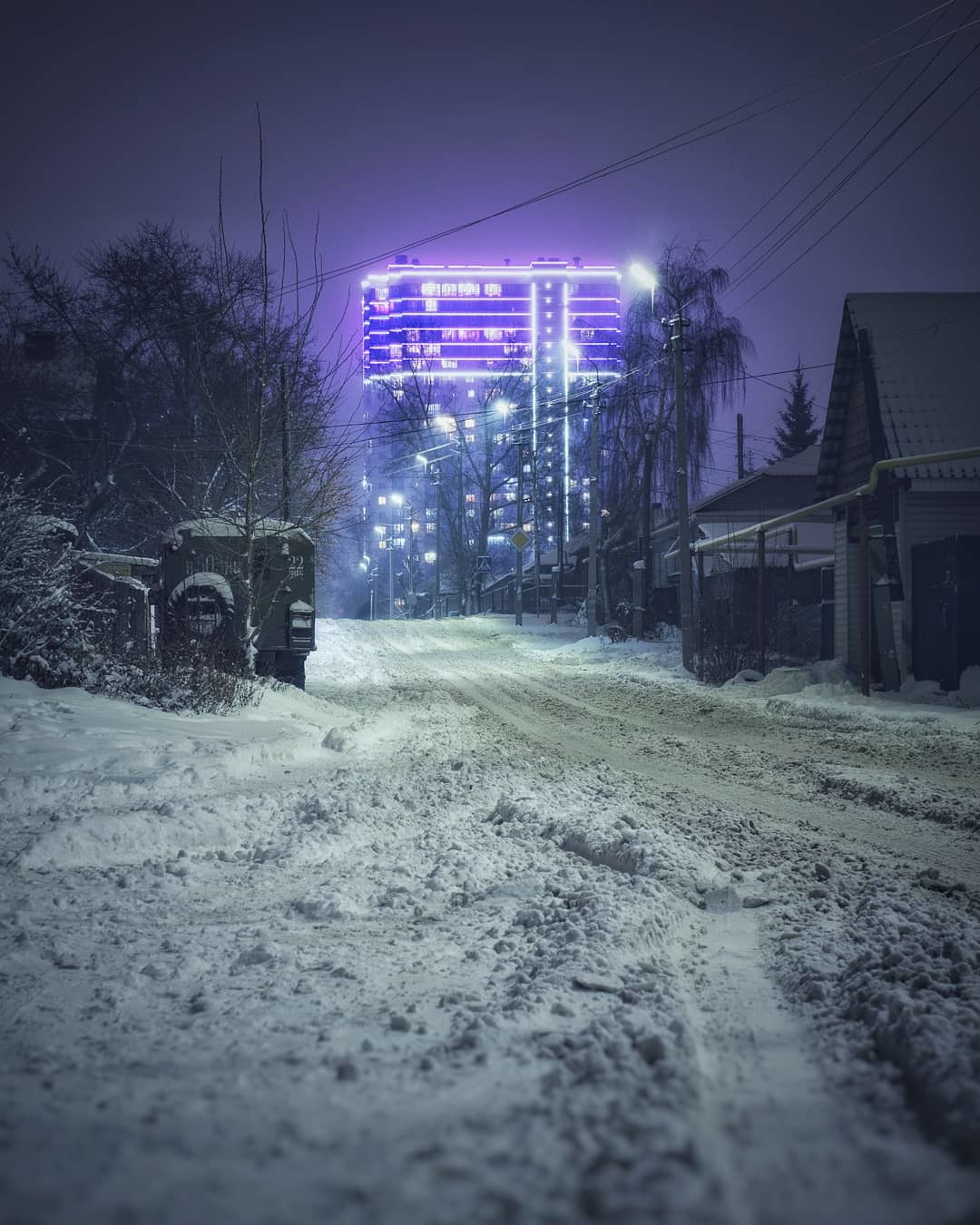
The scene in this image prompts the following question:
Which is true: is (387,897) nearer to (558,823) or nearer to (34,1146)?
(558,823)

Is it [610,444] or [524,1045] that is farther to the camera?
[610,444]

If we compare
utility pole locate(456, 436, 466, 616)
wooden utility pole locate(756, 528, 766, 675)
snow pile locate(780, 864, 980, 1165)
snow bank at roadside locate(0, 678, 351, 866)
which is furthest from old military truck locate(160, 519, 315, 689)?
utility pole locate(456, 436, 466, 616)

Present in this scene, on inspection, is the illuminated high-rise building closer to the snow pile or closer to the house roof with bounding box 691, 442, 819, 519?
the house roof with bounding box 691, 442, 819, 519

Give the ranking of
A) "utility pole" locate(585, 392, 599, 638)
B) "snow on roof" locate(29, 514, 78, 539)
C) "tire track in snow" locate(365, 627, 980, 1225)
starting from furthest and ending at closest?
"utility pole" locate(585, 392, 599, 638), "snow on roof" locate(29, 514, 78, 539), "tire track in snow" locate(365, 627, 980, 1225)

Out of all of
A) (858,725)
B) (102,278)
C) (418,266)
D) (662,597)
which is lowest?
(858,725)

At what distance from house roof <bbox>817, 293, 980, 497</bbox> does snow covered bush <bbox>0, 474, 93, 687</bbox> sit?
14.4 meters

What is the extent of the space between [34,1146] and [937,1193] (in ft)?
6.91

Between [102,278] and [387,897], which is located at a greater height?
[102,278]

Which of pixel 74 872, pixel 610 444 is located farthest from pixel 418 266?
pixel 74 872

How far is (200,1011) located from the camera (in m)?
2.71

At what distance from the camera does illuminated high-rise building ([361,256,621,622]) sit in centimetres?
4927

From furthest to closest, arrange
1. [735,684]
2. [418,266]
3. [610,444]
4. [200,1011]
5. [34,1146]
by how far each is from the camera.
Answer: [418,266]
[610,444]
[735,684]
[200,1011]
[34,1146]

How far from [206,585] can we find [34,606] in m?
3.28

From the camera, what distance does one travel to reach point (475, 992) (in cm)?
291
